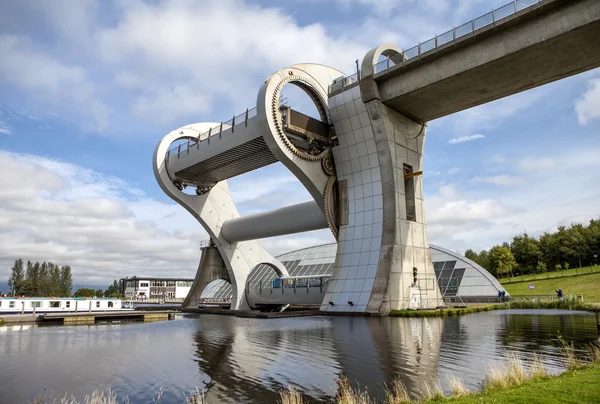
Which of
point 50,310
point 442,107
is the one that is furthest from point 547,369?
point 50,310

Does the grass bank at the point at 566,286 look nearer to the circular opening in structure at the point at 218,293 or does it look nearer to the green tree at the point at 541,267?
the green tree at the point at 541,267

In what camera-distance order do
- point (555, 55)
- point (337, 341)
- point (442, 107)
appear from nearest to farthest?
1. point (337, 341)
2. point (555, 55)
3. point (442, 107)

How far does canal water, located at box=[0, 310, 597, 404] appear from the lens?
9.70 m

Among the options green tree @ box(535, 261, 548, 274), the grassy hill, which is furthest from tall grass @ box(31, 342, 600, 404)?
green tree @ box(535, 261, 548, 274)

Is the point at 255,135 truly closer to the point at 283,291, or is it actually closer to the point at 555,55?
the point at 283,291

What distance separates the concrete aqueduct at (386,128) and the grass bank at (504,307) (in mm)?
1976

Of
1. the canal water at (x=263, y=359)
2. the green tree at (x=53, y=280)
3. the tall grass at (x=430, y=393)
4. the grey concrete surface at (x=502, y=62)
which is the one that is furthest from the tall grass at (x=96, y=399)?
the green tree at (x=53, y=280)

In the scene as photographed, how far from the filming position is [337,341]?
53.6 feet

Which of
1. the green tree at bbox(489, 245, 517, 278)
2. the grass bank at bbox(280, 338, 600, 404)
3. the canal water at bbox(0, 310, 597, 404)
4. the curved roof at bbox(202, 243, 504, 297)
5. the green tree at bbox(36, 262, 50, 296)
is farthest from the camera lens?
the green tree at bbox(36, 262, 50, 296)

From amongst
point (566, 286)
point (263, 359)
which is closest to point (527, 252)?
point (566, 286)

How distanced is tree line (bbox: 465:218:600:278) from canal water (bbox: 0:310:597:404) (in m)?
61.1

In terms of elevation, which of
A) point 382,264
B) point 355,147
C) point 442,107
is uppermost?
point 442,107

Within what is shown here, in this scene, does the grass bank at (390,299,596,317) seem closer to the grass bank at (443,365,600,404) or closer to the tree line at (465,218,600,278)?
the grass bank at (443,365,600,404)

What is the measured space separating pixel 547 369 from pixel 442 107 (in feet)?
79.5
